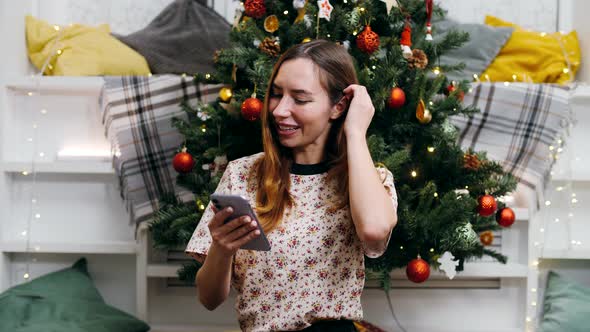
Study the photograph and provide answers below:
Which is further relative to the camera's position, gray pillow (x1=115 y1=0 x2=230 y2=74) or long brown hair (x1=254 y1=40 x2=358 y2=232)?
gray pillow (x1=115 y1=0 x2=230 y2=74)

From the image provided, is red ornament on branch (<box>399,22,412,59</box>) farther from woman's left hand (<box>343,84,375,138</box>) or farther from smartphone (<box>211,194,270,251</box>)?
smartphone (<box>211,194,270,251</box>)

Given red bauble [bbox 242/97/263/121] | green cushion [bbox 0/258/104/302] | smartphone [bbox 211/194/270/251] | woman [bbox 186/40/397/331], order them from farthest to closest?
green cushion [bbox 0/258/104/302] < red bauble [bbox 242/97/263/121] < woman [bbox 186/40/397/331] < smartphone [bbox 211/194/270/251]

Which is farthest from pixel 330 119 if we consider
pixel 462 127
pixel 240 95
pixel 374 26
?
pixel 462 127

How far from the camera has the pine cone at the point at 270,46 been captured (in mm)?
2016

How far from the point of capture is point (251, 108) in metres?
1.92

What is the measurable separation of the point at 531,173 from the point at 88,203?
5.69 ft

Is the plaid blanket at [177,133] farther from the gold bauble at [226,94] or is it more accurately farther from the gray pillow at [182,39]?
the gold bauble at [226,94]

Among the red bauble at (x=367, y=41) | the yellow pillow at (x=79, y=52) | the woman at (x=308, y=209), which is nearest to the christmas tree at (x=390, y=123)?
the red bauble at (x=367, y=41)

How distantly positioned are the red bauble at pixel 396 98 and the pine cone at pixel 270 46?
36cm

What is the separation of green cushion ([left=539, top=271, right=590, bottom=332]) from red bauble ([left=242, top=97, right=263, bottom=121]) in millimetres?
1368

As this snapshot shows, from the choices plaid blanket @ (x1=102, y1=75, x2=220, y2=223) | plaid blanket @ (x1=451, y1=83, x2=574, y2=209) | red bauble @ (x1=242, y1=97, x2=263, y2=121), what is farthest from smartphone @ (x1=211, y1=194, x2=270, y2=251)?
plaid blanket @ (x1=451, y1=83, x2=574, y2=209)

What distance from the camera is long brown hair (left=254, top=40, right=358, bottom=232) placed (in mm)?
1464

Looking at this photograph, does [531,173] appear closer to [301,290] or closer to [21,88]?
[301,290]

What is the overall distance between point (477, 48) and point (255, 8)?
1.15m
